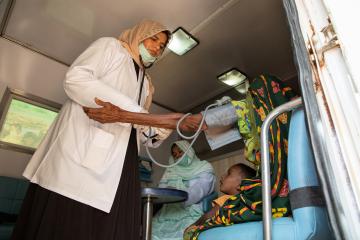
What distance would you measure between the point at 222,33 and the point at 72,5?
129cm

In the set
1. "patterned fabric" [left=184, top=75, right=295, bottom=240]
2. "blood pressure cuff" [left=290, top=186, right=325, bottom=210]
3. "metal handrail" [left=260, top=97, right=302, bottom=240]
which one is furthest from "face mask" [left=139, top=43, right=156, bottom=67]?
"blood pressure cuff" [left=290, top=186, right=325, bottom=210]

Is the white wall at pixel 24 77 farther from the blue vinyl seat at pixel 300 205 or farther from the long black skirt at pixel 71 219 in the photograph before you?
the blue vinyl seat at pixel 300 205

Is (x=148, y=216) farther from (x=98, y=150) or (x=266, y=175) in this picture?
(x=266, y=175)

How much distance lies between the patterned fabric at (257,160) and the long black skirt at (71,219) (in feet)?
1.14

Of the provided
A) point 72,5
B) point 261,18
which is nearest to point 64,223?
point 72,5

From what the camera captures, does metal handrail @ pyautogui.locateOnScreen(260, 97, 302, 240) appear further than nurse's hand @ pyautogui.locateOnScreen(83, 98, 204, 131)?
No

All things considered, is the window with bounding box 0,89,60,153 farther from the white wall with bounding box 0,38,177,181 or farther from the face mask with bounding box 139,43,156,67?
the face mask with bounding box 139,43,156,67

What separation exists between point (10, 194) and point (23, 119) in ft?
2.35

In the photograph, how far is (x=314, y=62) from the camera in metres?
0.67

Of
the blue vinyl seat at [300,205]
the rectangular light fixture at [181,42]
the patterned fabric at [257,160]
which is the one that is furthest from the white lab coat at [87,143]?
the rectangular light fixture at [181,42]

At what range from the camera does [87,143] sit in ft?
4.11

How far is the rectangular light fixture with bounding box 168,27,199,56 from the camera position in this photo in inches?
98.0

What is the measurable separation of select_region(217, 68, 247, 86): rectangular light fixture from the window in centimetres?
174

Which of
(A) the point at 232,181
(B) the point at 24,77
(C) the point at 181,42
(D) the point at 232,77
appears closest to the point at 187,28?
(C) the point at 181,42
